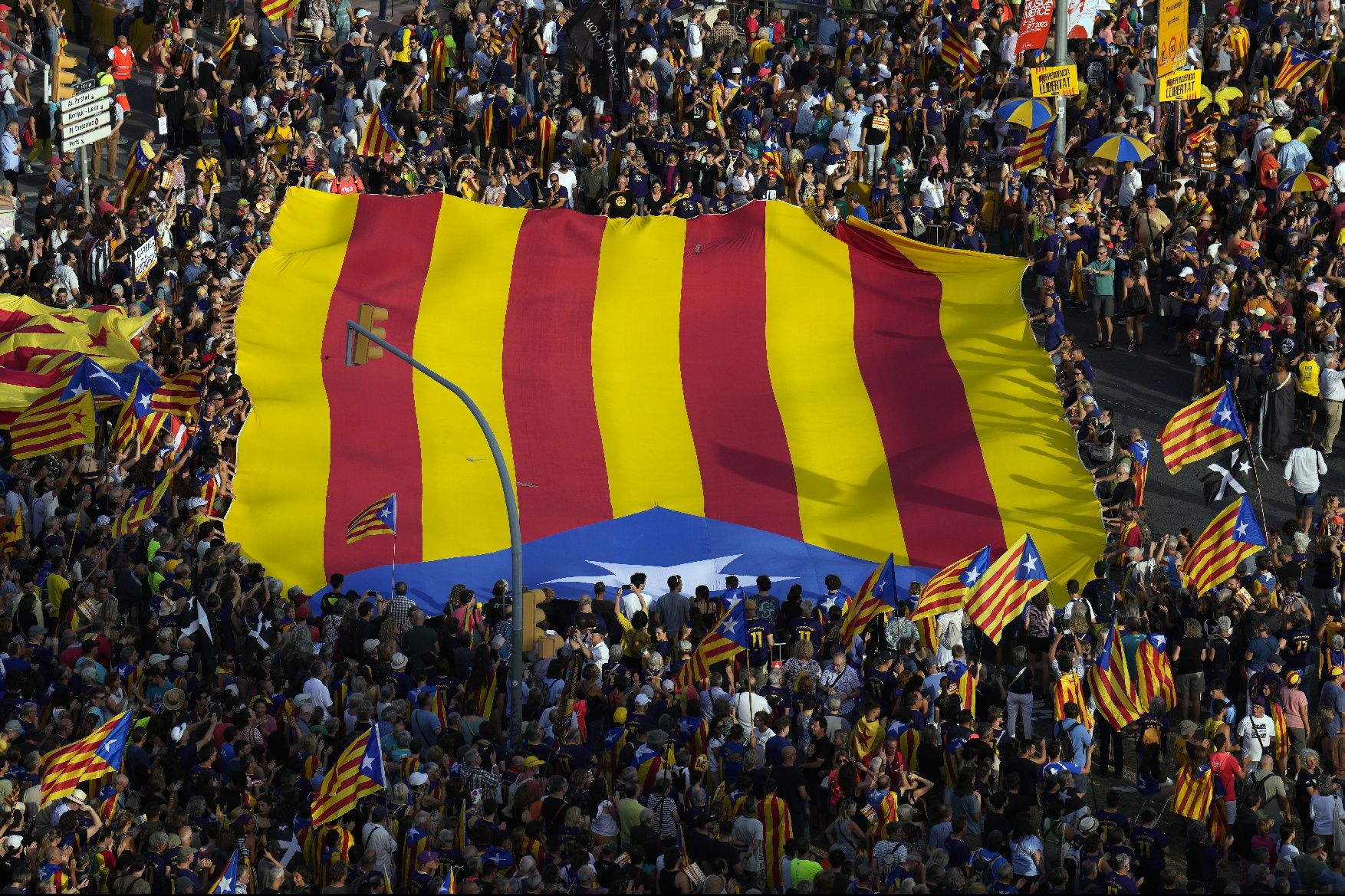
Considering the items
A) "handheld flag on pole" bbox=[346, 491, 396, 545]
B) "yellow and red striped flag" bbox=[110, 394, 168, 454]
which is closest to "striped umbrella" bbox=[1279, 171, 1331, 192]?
"handheld flag on pole" bbox=[346, 491, 396, 545]

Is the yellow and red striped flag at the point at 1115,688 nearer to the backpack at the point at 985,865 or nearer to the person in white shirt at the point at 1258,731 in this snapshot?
the person in white shirt at the point at 1258,731

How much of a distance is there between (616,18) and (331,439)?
11037mm

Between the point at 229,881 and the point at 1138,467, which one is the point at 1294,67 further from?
the point at 229,881

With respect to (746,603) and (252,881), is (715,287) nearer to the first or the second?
(746,603)

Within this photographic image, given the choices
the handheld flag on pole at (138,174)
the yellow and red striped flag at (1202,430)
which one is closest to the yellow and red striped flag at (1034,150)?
the yellow and red striped flag at (1202,430)

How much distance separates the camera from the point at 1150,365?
30062 mm

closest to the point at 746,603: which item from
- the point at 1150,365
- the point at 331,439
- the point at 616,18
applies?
the point at 331,439

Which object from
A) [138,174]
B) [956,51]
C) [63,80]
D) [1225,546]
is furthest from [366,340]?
[956,51]

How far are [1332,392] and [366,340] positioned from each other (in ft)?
39.4

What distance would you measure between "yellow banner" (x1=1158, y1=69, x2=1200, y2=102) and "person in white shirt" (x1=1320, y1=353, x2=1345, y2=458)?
5994 millimetres

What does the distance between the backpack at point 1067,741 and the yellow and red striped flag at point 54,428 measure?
11309mm

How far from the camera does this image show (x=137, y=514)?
24703mm

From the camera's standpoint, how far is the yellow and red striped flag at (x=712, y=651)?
20987mm

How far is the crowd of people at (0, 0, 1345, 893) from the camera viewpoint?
60.6ft
